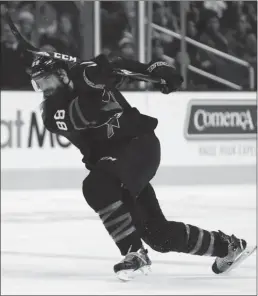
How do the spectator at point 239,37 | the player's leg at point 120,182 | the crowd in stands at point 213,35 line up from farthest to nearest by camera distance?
1. the spectator at point 239,37
2. the crowd in stands at point 213,35
3. the player's leg at point 120,182

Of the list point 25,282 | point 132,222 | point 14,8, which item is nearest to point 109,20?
point 14,8

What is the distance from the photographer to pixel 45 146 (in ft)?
20.5

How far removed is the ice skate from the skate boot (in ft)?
0.89

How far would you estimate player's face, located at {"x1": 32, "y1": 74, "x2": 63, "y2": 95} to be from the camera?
6.19 feet

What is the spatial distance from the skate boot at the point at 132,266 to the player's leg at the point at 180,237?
25 centimetres

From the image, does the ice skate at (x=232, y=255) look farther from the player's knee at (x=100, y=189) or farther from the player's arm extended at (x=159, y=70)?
the player's arm extended at (x=159, y=70)

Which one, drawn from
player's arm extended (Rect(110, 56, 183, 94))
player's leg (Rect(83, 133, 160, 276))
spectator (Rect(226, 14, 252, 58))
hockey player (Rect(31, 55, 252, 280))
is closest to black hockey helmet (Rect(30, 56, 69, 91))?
hockey player (Rect(31, 55, 252, 280))

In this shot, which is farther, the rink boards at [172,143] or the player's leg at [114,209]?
the rink boards at [172,143]

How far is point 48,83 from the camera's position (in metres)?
1.90

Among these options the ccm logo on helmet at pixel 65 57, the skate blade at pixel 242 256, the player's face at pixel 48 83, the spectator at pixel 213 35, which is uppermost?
the spectator at pixel 213 35

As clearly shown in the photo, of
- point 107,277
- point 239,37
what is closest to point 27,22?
point 239,37

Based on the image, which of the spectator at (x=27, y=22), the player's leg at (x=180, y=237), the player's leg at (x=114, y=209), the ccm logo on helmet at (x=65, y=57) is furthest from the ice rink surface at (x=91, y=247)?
the ccm logo on helmet at (x=65, y=57)

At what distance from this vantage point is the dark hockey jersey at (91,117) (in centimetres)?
197

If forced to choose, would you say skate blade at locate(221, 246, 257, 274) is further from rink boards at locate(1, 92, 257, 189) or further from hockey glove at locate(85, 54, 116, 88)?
rink boards at locate(1, 92, 257, 189)
